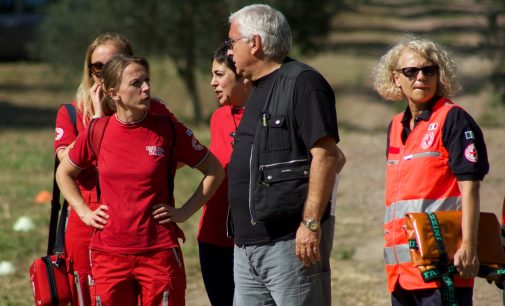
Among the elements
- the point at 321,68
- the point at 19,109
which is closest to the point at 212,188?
the point at 19,109

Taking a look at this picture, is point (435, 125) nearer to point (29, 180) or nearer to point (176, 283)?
point (176, 283)

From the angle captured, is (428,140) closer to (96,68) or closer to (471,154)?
(471,154)

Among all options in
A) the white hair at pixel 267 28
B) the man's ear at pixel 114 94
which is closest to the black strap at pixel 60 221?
the man's ear at pixel 114 94

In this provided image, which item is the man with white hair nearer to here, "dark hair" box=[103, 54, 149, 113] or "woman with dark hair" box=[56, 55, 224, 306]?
"woman with dark hair" box=[56, 55, 224, 306]

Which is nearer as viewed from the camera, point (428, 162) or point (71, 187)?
point (428, 162)

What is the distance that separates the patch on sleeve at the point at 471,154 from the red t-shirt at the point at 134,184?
4.58 ft

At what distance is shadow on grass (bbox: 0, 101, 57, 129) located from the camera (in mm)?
18516

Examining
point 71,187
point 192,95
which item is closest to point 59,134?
point 71,187

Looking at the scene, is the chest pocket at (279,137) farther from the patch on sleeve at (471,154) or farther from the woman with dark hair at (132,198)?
the patch on sleeve at (471,154)

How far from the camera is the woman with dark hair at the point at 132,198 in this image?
4539 millimetres

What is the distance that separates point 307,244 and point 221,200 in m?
1.20

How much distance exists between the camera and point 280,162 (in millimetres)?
4172

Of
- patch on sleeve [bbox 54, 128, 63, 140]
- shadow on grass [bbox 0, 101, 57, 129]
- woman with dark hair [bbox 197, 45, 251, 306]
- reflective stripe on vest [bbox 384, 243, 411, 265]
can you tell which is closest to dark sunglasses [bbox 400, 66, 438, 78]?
reflective stripe on vest [bbox 384, 243, 411, 265]

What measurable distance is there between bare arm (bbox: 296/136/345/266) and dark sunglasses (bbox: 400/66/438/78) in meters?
0.66
